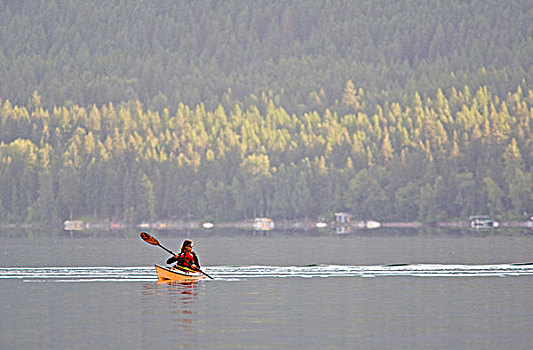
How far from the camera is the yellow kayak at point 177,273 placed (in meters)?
68.2

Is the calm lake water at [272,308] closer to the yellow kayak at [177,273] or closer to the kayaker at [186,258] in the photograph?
the yellow kayak at [177,273]

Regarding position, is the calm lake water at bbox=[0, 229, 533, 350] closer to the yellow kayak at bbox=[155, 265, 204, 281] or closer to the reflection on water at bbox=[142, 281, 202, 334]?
the reflection on water at bbox=[142, 281, 202, 334]

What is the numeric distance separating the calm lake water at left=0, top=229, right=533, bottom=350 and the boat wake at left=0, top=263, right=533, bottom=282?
0.26 ft

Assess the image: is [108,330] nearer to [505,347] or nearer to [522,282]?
[505,347]

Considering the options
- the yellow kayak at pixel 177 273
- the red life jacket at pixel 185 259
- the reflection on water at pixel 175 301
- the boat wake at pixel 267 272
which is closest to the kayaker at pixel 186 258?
the red life jacket at pixel 185 259

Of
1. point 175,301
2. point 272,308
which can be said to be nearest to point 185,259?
point 175,301

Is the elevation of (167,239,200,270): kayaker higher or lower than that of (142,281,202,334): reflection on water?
higher

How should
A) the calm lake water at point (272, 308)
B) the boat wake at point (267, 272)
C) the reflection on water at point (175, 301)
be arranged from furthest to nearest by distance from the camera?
the boat wake at point (267, 272)
the reflection on water at point (175, 301)
the calm lake water at point (272, 308)

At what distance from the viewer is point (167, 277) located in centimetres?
6850

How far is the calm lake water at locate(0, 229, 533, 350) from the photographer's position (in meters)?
43.3

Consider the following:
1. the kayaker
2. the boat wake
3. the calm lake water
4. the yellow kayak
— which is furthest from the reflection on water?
the boat wake

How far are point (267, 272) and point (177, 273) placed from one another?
9.26m

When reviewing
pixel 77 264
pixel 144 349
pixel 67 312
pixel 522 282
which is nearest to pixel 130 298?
pixel 67 312

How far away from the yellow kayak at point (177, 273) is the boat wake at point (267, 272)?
2.94 meters
